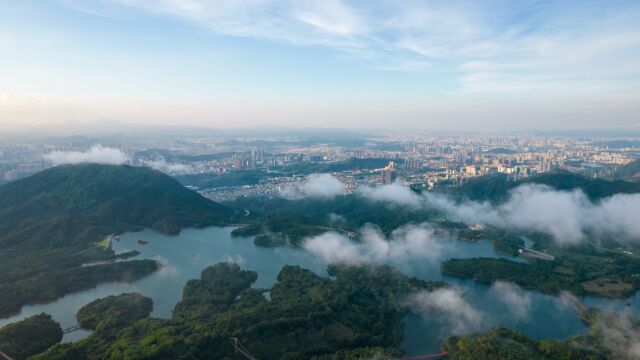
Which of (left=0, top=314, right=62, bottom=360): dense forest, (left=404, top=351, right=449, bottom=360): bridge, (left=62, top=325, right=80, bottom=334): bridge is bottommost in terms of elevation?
(left=404, top=351, right=449, bottom=360): bridge

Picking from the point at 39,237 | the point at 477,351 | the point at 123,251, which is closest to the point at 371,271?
the point at 477,351

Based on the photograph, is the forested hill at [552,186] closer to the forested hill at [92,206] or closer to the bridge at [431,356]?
the forested hill at [92,206]

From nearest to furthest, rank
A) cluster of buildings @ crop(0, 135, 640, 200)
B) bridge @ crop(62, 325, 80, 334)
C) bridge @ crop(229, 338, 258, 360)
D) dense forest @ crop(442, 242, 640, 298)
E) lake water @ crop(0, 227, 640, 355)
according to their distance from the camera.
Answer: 1. bridge @ crop(229, 338, 258, 360)
2. bridge @ crop(62, 325, 80, 334)
3. lake water @ crop(0, 227, 640, 355)
4. dense forest @ crop(442, 242, 640, 298)
5. cluster of buildings @ crop(0, 135, 640, 200)

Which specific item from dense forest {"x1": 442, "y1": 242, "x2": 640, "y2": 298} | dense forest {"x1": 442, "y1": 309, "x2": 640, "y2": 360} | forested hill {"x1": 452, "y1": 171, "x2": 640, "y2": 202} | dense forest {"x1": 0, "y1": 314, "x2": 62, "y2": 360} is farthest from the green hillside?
forested hill {"x1": 452, "y1": 171, "x2": 640, "y2": 202}

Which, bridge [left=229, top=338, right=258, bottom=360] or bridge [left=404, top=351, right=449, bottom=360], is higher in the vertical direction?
bridge [left=229, top=338, right=258, bottom=360]

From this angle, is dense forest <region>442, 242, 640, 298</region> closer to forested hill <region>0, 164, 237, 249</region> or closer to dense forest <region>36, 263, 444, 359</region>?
dense forest <region>36, 263, 444, 359</region>

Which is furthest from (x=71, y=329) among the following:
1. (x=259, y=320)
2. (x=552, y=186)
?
(x=552, y=186)
